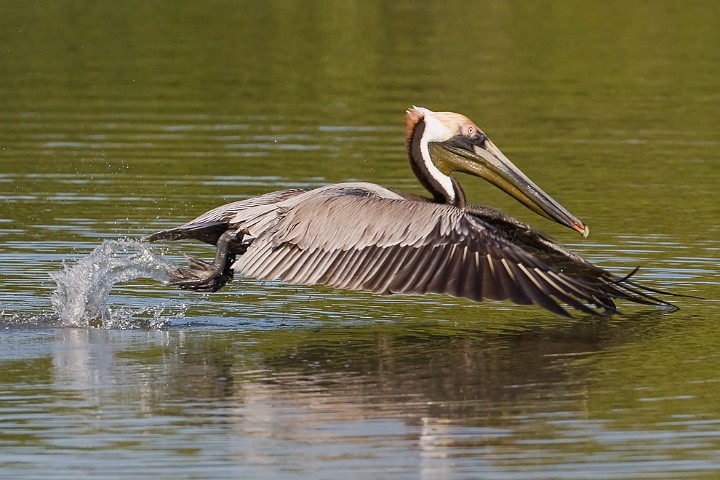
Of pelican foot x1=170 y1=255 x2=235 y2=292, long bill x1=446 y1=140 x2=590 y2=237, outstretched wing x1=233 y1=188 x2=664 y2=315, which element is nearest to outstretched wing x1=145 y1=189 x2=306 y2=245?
pelican foot x1=170 y1=255 x2=235 y2=292

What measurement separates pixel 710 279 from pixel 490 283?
8.52 feet

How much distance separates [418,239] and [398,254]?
0.14 m

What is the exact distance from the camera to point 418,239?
8.36 metres

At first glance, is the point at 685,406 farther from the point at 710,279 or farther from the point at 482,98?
the point at 482,98

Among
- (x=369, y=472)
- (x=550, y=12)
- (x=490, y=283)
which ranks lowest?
(x=369, y=472)

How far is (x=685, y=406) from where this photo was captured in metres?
7.20

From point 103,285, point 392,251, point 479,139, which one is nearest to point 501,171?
point 479,139

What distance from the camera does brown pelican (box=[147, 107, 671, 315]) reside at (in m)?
8.21

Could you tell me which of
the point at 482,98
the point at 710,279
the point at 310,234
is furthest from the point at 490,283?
the point at 482,98

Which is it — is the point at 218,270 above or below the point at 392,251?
below

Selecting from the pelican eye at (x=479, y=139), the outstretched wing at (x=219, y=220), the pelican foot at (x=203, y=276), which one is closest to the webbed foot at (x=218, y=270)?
the pelican foot at (x=203, y=276)

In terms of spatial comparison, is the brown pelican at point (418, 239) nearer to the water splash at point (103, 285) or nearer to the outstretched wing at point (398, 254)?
the outstretched wing at point (398, 254)

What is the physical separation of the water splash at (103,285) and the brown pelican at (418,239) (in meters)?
0.17

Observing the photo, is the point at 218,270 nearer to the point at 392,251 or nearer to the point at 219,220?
the point at 219,220
